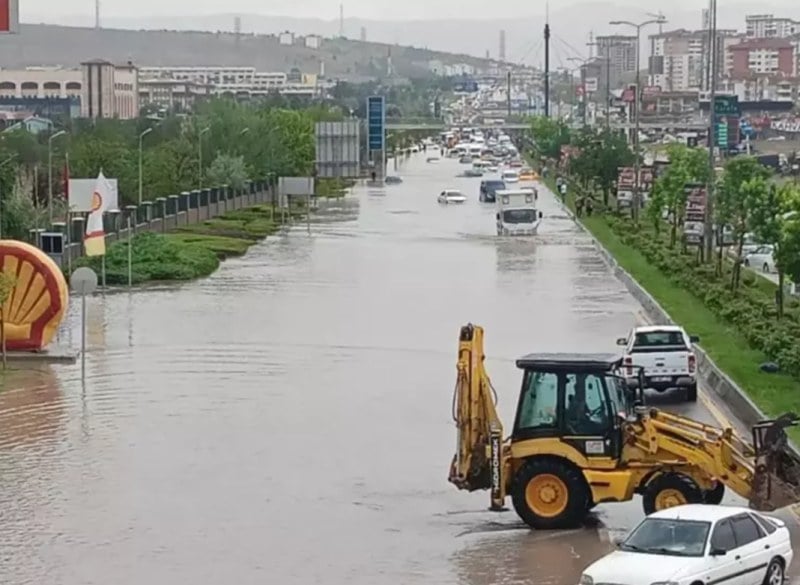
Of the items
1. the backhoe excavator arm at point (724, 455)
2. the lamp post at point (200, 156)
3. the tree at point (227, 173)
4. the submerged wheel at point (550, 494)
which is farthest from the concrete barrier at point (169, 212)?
the backhoe excavator arm at point (724, 455)

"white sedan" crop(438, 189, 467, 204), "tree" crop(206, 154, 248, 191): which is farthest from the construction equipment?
"white sedan" crop(438, 189, 467, 204)

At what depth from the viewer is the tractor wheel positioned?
17125 mm

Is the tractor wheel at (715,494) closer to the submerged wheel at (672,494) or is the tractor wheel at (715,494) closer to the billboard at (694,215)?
the submerged wheel at (672,494)

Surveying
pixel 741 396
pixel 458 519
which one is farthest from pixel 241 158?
pixel 458 519

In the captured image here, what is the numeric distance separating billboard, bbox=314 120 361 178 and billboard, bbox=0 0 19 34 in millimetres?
58623

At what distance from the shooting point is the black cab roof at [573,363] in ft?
56.5

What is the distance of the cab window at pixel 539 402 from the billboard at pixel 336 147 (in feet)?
250

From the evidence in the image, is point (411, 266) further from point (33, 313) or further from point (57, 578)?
point (57, 578)

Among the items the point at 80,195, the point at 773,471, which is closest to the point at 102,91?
the point at 80,195

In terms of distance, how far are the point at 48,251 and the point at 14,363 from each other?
12.2m

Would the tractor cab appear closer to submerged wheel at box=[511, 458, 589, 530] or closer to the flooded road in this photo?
submerged wheel at box=[511, 458, 589, 530]

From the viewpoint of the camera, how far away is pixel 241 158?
267ft

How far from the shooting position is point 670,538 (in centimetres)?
1458

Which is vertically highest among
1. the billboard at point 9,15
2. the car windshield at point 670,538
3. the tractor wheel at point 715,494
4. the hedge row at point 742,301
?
the billboard at point 9,15
